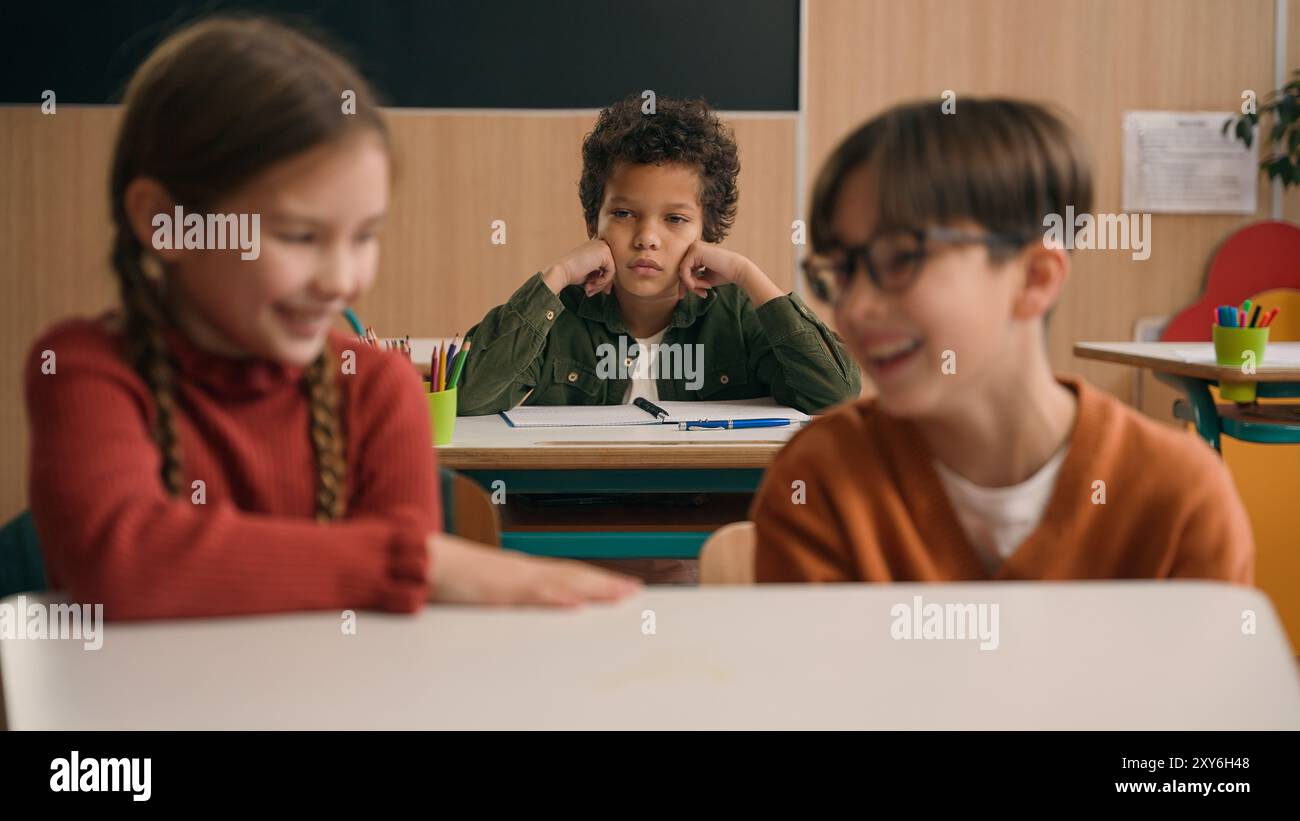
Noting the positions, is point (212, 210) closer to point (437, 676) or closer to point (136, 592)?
point (136, 592)

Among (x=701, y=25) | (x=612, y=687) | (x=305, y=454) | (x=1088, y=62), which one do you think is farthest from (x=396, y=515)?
(x=1088, y=62)

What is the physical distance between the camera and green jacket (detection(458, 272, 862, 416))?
95.2 inches

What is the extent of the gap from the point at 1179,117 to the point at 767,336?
2945 millimetres

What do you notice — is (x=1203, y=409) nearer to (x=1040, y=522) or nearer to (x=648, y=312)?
(x=648, y=312)

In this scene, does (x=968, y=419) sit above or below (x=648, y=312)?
below

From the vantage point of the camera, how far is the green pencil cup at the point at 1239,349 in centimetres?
274

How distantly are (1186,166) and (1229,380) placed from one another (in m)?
2.16

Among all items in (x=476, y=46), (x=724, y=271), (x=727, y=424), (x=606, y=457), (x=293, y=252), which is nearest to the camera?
(x=293, y=252)

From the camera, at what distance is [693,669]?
2.53 feet

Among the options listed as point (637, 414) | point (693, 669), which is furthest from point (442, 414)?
point (693, 669)

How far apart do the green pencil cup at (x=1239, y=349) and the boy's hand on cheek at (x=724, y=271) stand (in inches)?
Result: 43.2

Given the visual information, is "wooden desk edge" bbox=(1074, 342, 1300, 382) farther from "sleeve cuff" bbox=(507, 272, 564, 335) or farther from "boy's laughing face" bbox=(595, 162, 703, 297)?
"sleeve cuff" bbox=(507, 272, 564, 335)
